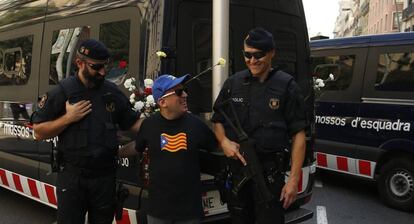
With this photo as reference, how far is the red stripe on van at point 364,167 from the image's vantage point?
607 centimetres

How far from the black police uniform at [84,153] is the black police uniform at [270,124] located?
787mm

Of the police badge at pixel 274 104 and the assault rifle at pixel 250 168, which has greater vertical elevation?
the police badge at pixel 274 104

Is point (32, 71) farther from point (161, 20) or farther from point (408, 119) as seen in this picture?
point (408, 119)

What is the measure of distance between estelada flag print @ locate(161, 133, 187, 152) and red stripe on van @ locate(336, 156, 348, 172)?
13.7ft

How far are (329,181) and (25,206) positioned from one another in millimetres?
4352

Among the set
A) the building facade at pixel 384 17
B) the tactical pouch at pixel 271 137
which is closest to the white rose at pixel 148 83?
the tactical pouch at pixel 271 137

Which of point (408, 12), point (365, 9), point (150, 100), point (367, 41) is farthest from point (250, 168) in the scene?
point (365, 9)

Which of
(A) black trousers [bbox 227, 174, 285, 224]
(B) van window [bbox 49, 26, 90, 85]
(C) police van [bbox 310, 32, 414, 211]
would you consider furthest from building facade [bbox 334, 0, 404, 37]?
(A) black trousers [bbox 227, 174, 285, 224]

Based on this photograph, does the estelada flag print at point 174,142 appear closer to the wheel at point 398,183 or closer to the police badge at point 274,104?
the police badge at point 274,104

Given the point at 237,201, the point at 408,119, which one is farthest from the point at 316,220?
the point at 237,201

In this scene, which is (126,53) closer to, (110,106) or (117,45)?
(117,45)

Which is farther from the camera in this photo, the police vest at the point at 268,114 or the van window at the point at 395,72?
the van window at the point at 395,72

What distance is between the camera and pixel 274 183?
2717 millimetres

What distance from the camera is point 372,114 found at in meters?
6.01
